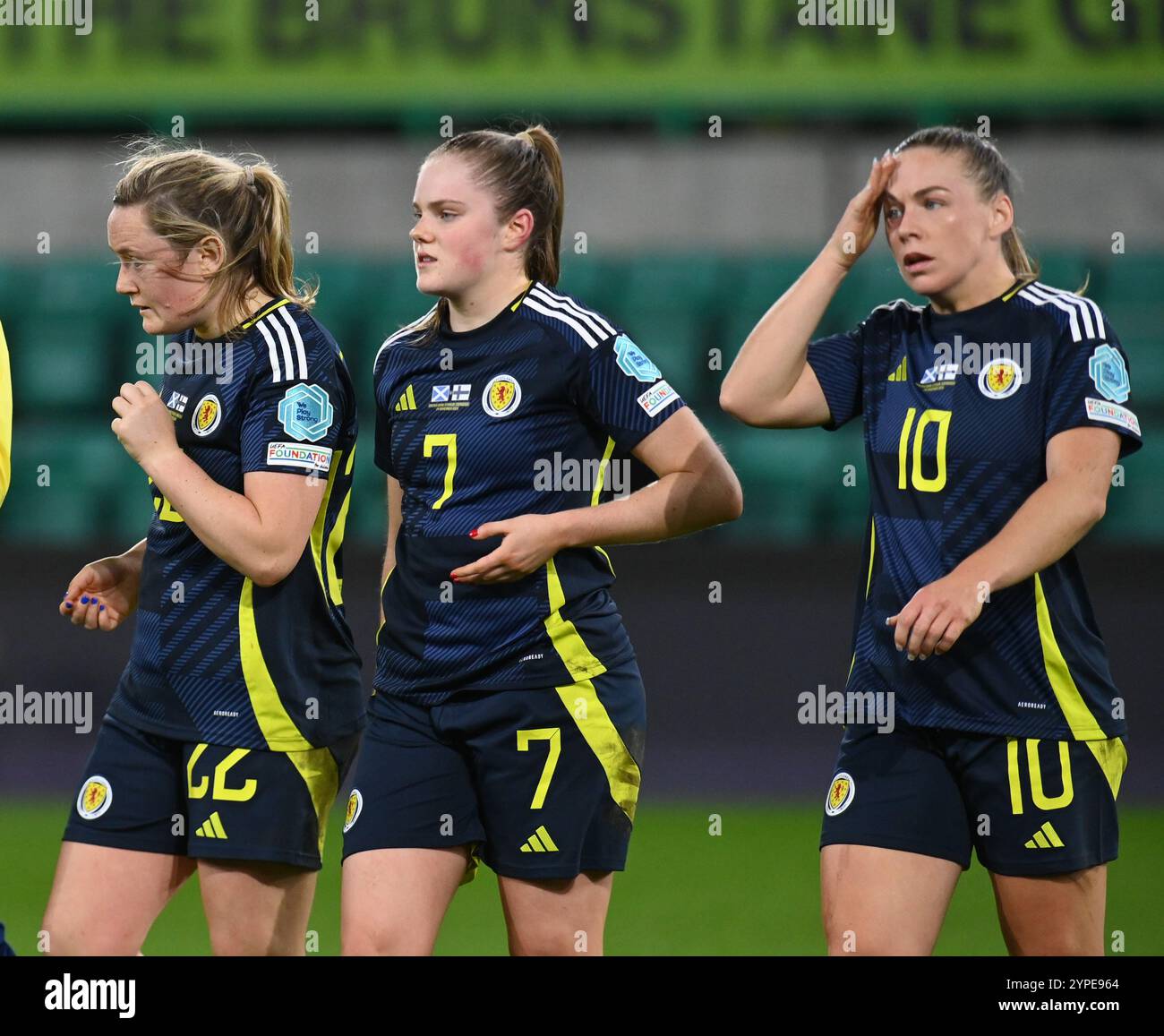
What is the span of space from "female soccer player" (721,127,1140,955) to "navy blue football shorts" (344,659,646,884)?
0.43 m

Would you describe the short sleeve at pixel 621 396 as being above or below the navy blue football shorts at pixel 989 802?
above

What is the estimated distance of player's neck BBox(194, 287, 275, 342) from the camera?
2998 mm

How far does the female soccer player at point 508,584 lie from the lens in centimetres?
289

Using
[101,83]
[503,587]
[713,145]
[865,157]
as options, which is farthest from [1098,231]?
[503,587]

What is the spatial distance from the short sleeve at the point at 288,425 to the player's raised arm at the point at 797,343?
0.74 m

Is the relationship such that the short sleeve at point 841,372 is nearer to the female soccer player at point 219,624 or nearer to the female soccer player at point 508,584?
the female soccer player at point 508,584

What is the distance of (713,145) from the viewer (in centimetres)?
791

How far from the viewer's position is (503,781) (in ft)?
9.53
